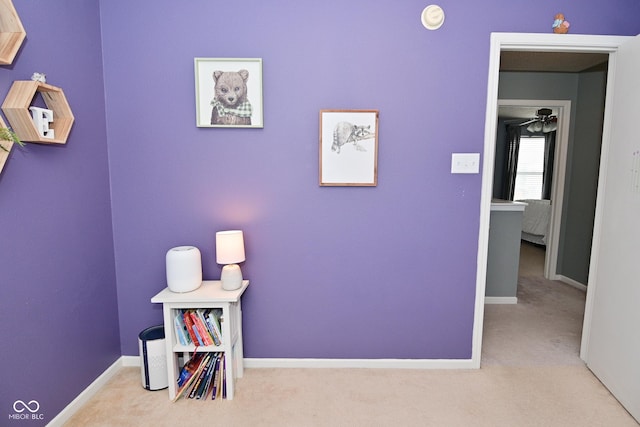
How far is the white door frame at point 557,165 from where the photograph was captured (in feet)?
12.7

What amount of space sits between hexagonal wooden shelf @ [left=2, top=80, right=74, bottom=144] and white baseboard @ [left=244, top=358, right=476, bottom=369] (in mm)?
1639

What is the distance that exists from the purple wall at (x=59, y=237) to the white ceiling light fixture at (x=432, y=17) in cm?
186

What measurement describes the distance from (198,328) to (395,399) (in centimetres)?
116

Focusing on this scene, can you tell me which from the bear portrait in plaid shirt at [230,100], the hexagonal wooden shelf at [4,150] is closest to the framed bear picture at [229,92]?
the bear portrait in plaid shirt at [230,100]

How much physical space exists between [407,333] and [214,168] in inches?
62.5

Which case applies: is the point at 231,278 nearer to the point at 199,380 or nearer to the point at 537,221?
the point at 199,380

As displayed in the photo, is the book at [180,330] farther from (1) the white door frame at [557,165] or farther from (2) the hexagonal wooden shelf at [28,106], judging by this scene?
(1) the white door frame at [557,165]

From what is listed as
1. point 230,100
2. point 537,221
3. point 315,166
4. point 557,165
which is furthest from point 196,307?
point 537,221

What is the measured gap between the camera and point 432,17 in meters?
1.94

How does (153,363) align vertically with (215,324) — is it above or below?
below

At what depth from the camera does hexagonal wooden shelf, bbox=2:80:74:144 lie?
1406 mm

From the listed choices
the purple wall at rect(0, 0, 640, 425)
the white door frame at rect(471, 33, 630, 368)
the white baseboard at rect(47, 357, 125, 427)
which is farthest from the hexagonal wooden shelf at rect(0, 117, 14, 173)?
the white door frame at rect(471, 33, 630, 368)

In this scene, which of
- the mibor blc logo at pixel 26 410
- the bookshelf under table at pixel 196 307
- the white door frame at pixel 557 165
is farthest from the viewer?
the white door frame at pixel 557 165

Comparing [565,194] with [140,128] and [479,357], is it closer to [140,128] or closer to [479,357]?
[479,357]
